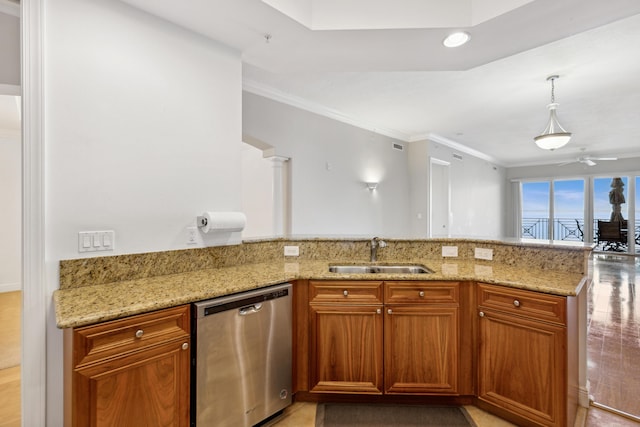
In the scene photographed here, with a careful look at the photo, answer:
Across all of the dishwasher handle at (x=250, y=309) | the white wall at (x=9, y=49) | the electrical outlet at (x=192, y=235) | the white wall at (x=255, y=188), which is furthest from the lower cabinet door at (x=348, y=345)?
the white wall at (x=255, y=188)

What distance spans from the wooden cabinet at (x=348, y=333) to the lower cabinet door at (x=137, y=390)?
33.9 inches

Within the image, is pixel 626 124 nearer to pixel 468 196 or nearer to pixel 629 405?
pixel 468 196

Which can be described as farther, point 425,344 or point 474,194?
point 474,194

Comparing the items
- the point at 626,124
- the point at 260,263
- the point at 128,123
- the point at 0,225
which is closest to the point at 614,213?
the point at 626,124

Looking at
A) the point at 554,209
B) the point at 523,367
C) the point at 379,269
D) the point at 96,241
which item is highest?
the point at 554,209

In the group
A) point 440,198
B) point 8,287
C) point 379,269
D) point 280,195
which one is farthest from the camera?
point 440,198

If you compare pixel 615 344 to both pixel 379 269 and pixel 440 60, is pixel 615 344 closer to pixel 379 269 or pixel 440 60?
pixel 379 269

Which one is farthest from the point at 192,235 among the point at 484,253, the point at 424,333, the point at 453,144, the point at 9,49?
the point at 453,144

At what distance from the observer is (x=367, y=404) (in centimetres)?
219

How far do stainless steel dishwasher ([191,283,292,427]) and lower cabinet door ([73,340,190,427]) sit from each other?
0.08m

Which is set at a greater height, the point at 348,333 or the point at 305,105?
the point at 305,105

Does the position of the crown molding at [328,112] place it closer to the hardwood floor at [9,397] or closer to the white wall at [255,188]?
the white wall at [255,188]

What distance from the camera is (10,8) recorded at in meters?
1.71

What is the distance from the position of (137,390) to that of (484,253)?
8.21 feet
